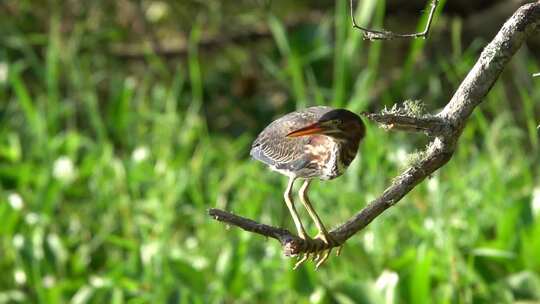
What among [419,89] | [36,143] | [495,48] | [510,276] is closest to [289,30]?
[419,89]

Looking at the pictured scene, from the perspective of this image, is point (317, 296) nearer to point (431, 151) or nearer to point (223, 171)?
point (223, 171)

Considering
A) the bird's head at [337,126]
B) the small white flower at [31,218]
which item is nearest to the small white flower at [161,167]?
the small white flower at [31,218]

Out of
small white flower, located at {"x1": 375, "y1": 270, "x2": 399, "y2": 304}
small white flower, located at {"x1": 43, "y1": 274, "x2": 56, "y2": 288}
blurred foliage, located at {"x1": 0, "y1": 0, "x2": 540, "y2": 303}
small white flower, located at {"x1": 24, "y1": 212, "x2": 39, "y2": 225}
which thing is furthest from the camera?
small white flower, located at {"x1": 24, "y1": 212, "x2": 39, "y2": 225}

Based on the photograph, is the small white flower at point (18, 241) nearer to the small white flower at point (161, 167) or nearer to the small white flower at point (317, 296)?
the small white flower at point (161, 167)

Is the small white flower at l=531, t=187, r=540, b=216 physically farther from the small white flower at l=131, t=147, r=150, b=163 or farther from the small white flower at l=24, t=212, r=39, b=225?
the small white flower at l=24, t=212, r=39, b=225

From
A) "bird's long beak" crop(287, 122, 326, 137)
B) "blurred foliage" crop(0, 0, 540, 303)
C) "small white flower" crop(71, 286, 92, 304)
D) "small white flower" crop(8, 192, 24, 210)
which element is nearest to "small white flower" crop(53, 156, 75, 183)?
"blurred foliage" crop(0, 0, 540, 303)

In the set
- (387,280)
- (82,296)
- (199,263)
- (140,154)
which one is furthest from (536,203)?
(140,154)
